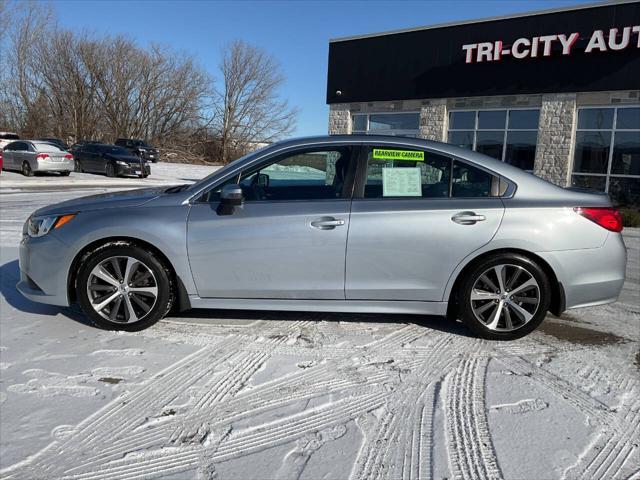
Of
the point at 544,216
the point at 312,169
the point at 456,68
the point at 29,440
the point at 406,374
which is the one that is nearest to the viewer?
the point at 29,440

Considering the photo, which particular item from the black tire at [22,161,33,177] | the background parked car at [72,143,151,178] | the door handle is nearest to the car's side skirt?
the door handle

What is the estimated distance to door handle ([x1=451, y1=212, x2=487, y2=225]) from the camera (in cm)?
372

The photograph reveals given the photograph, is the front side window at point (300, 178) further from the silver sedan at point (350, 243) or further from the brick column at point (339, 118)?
the brick column at point (339, 118)

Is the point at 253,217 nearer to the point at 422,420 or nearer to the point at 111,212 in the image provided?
the point at 111,212

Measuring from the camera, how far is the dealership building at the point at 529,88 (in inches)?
563

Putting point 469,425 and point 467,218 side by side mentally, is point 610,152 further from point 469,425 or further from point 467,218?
point 469,425

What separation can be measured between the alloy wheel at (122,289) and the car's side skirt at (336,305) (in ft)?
1.15

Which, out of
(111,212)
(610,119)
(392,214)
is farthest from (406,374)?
(610,119)

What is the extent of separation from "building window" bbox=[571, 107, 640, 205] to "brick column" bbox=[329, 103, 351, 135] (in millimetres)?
8297

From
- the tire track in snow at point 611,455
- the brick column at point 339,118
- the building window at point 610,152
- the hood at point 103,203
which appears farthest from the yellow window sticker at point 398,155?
the brick column at point 339,118

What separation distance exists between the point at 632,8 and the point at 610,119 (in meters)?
3.01

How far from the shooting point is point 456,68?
16.8m

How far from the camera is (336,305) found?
152 inches

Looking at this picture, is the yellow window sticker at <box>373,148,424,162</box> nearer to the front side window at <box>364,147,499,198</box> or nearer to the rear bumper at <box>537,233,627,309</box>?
the front side window at <box>364,147,499,198</box>
